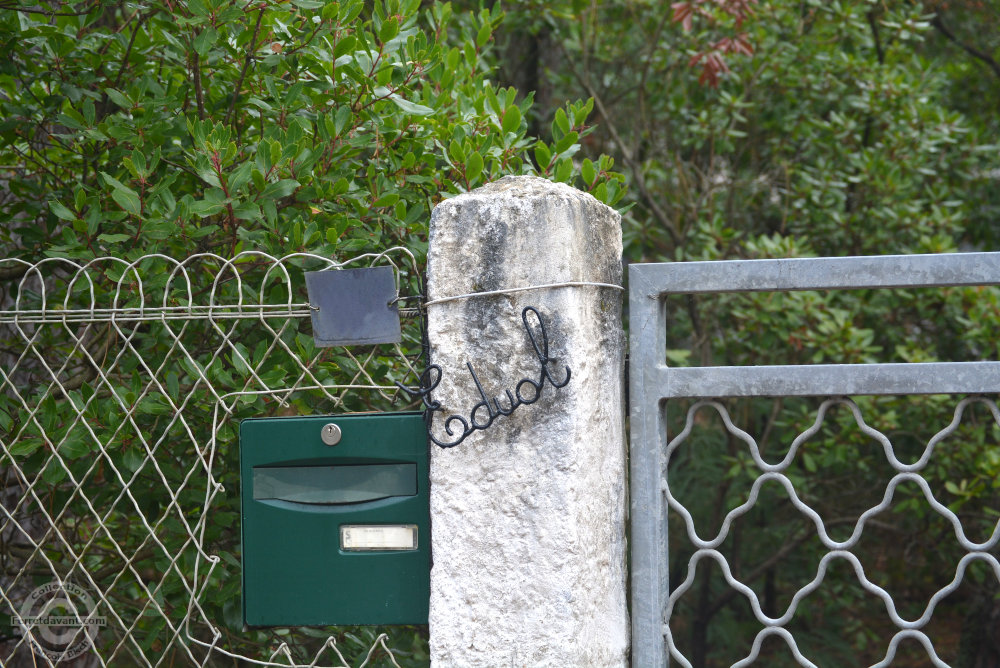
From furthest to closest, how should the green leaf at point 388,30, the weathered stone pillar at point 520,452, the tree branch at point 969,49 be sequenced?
1. the tree branch at point 969,49
2. the green leaf at point 388,30
3. the weathered stone pillar at point 520,452

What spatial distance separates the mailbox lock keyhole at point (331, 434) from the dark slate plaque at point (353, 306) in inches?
6.5

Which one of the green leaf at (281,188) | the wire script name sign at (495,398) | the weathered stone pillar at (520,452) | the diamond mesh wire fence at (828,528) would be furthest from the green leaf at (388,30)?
the diamond mesh wire fence at (828,528)

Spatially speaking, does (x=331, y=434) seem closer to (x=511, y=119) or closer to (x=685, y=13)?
(x=511, y=119)

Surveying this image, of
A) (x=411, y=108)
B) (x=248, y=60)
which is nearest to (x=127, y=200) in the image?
(x=248, y=60)

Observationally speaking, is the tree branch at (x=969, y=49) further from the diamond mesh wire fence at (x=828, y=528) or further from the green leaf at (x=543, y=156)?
the green leaf at (x=543, y=156)

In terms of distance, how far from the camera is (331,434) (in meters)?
1.83

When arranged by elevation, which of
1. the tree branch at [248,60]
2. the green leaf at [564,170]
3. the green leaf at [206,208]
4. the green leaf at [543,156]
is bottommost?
the green leaf at [206,208]

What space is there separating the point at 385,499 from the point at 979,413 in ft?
14.8

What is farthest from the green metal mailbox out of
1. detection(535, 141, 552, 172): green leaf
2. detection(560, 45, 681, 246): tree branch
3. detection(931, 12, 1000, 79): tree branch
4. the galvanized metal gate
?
detection(931, 12, 1000, 79): tree branch

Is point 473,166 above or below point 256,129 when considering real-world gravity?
below

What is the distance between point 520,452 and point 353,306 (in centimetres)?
46

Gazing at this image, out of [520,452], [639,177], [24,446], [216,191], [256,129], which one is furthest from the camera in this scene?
[639,177]

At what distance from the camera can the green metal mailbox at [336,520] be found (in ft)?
5.93

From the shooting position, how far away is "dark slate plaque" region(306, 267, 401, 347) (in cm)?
184
